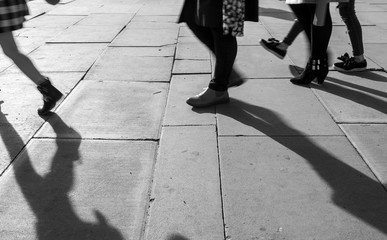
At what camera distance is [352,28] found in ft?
15.5

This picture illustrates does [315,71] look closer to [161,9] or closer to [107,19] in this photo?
[107,19]

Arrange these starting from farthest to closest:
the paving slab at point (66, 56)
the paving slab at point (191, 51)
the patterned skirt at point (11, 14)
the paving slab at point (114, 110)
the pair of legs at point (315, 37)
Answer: the paving slab at point (191, 51), the paving slab at point (66, 56), the pair of legs at point (315, 37), the paving slab at point (114, 110), the patterned skirt at point (11, 14)

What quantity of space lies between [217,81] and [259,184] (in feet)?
4.48

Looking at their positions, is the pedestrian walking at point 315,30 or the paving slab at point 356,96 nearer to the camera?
the paving slab at point 356,96

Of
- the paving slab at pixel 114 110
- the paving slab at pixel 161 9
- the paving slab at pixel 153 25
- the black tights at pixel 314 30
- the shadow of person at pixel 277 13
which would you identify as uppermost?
the black tights at pixel 314 30

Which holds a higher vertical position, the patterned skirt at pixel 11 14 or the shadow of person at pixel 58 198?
the patterned skirt at pixel 11 14

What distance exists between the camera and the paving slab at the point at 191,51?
220 inches

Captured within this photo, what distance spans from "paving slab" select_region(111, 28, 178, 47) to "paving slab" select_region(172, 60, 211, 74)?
102 centimetres

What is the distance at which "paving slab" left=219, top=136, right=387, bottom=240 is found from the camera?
2312 mm

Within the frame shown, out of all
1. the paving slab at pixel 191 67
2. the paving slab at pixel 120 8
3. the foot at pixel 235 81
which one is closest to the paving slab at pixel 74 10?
the paving slab at pixel 120 8

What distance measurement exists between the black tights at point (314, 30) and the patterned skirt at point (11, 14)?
8.40 feet

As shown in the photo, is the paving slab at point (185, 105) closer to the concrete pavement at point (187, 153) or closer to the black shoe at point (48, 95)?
the concrete pavement at point (187, 153)

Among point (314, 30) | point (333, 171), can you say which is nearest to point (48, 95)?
point (333, 171)

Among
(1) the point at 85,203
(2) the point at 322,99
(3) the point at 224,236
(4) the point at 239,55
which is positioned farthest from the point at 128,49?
(3) the point at 224,236
